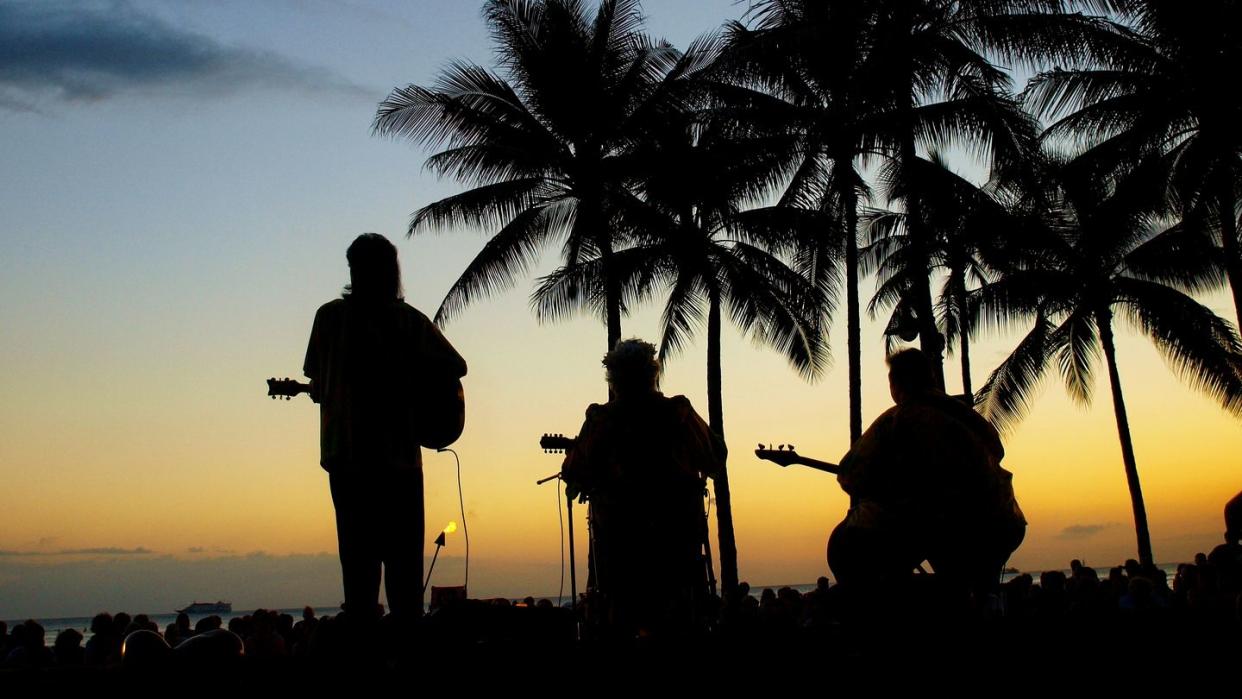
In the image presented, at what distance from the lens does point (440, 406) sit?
4219 millimetres

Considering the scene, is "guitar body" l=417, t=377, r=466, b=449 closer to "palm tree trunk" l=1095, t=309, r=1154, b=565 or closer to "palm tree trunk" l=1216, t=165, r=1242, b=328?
"palm tree trunk" l=1216, t=165, r=1242, b=328

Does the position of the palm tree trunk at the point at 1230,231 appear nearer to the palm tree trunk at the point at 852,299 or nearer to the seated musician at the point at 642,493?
the palm tree trunk at the point at 852,299

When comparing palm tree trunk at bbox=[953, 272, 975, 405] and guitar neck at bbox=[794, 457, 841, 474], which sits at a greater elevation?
palm tree trunk at bbox=[953, 272, 975, 405]

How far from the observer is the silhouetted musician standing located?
13.3 feet

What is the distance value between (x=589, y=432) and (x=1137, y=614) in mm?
2109

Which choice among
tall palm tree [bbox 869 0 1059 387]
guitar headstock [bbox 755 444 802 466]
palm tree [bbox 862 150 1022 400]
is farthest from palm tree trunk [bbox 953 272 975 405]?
guitar headstock [bbox 755 444 802 466]

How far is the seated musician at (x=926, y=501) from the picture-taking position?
4.03 meters

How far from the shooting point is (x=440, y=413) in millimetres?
4219

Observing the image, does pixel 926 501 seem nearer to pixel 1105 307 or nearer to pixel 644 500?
pixel 644 500

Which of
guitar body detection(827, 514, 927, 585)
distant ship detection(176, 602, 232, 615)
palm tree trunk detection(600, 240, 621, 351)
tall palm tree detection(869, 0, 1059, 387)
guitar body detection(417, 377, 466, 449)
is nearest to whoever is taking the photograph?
guitar body detection(827, 514, 927, 585)

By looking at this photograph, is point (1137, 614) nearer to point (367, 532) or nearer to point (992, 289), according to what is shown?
point (367, 532)

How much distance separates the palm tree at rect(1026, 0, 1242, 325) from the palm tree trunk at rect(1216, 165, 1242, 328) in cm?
2

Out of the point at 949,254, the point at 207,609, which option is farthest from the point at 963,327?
the point at 207,609

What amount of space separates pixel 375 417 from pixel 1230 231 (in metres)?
19.5
